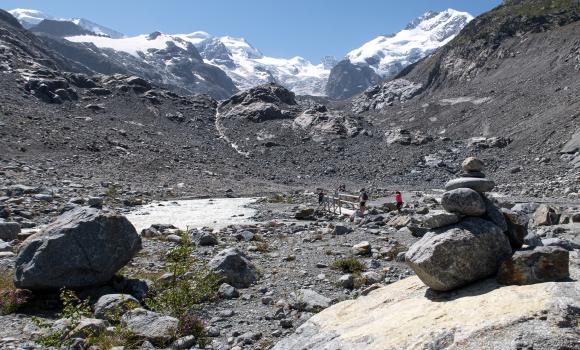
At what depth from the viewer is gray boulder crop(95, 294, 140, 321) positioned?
9.62 metres

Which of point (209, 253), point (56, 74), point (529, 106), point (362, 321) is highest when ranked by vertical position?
point (56, 74)

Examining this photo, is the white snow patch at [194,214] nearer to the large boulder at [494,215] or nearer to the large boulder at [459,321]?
the large boulder at [459,321]

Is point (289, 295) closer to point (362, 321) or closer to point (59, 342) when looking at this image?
point (362, 321)

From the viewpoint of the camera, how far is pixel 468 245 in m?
6.91

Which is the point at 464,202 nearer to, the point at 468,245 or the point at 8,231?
the point at 468,245

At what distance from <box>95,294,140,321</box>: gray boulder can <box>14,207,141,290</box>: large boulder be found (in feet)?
3.60

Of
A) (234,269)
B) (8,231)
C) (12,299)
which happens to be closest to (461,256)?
(234,269)

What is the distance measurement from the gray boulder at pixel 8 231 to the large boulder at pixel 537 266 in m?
17.5

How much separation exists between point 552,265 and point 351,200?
28.5 m

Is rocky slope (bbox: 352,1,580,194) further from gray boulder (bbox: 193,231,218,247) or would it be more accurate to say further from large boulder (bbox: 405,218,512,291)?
large boulder (bbox: 405,218,512,291)

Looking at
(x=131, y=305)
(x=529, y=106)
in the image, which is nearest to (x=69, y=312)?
(x=131, y=305)

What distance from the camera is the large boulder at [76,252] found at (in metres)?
10.6

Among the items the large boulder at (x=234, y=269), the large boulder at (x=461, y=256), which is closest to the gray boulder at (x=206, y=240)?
the large boulder at (x=234, y=269)

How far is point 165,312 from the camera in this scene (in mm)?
10039
